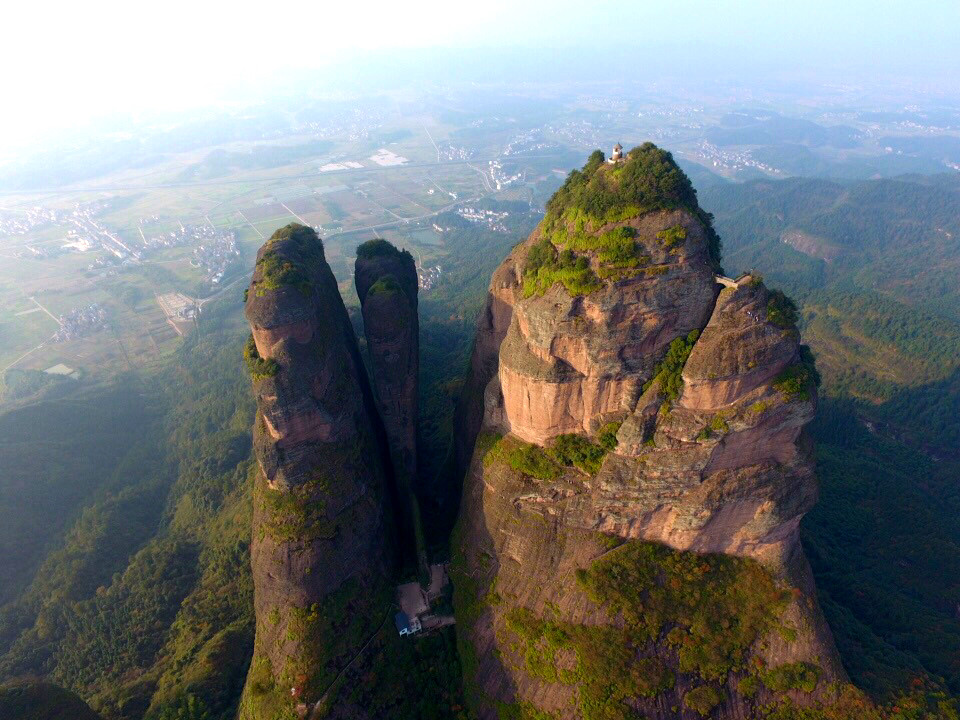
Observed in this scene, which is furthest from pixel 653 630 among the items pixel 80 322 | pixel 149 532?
pixel 80 322

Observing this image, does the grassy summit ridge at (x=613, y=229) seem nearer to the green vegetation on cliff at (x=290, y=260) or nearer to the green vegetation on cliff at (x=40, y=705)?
the green vegetation on cliff at (x=290, y=260)

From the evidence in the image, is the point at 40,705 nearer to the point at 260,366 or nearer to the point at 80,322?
the point at 260,366

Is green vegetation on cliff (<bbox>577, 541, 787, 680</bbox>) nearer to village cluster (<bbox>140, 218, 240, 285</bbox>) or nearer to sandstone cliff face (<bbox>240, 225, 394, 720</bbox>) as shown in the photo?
sandstone cliff face (<bbox>240, 225, 394, 720</bbox>)

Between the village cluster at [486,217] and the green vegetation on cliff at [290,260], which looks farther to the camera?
the village cluster at [486,217]

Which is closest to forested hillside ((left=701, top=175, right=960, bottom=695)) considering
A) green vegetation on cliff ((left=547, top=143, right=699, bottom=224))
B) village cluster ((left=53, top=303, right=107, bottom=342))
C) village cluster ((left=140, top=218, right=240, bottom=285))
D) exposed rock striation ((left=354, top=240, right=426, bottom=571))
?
green vegetation on cliff ((left=547, top=143, right=699, bottom=224))

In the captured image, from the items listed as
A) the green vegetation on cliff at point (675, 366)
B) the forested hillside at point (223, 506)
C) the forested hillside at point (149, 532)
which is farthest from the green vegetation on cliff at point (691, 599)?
the forested hillside at point (149, 532)

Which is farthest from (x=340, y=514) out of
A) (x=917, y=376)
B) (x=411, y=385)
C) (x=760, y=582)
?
(x=917, y=376)
